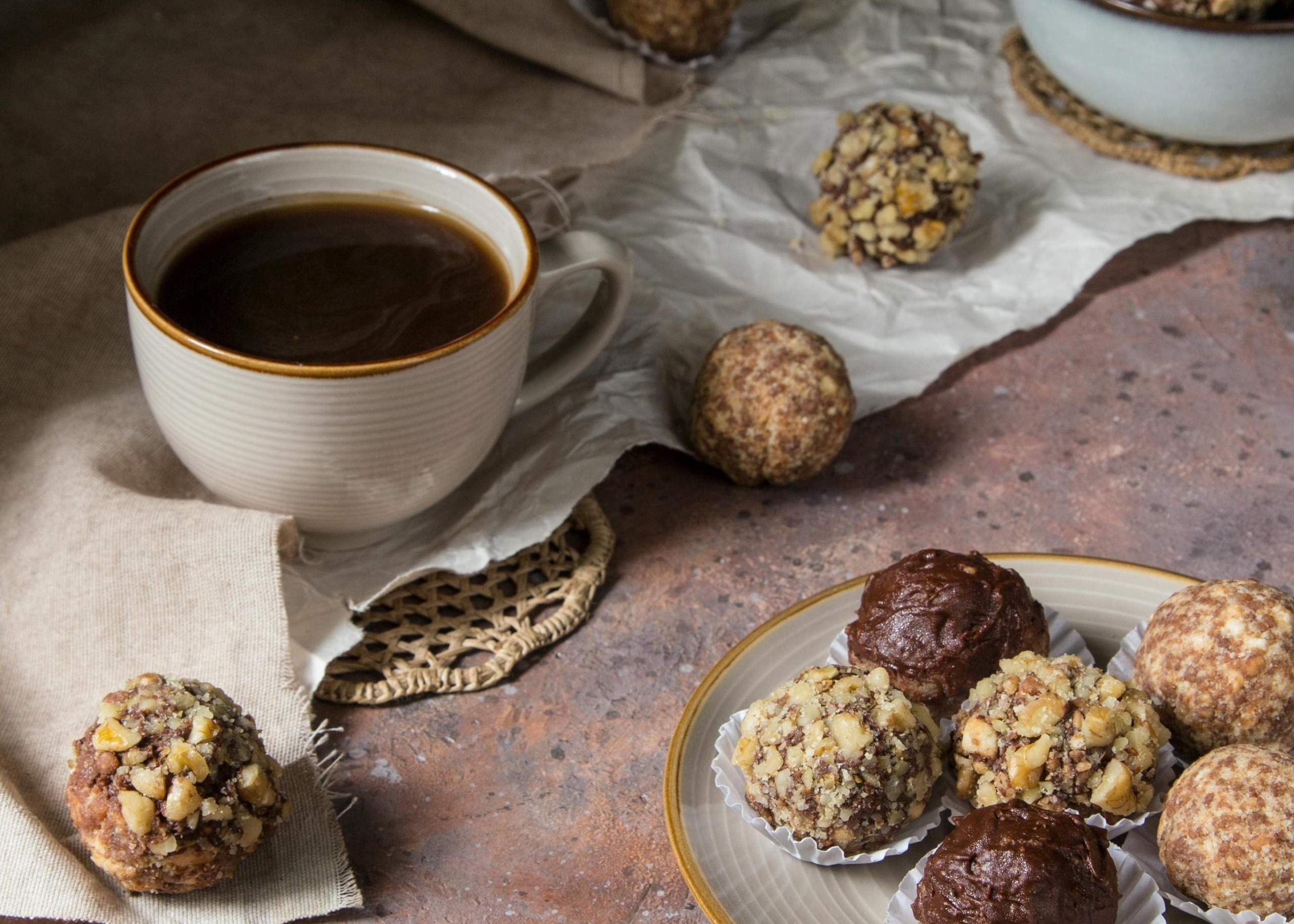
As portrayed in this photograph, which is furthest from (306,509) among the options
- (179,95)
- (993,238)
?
(993,238)

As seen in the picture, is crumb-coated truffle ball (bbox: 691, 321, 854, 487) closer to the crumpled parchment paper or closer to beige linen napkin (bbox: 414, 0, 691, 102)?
the crumpled parchment paper

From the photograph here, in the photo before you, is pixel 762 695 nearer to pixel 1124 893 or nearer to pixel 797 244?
pixel 1124 893

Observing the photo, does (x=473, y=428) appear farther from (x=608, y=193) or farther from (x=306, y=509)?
(x=608, y=193)

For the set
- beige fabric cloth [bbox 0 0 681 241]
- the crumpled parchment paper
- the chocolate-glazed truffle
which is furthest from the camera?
beige fabric cloth [bbox 0 0 681 241]

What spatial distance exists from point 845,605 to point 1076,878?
41 cm

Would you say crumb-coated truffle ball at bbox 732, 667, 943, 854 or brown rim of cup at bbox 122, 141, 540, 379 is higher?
brown rim of cup at bbox 122, 141, 540, 379

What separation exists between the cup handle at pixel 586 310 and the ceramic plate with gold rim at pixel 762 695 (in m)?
0.43

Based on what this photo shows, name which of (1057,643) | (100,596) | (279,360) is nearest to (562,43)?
(279,360)

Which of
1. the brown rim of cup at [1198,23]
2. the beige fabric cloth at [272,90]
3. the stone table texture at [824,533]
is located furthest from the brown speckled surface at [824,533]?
the beige fabric cloth at [272,90]

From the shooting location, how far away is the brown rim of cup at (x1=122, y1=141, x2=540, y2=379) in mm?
1315

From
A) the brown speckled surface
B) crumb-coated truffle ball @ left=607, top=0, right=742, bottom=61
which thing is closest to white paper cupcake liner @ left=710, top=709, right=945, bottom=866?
the brown speckled surface

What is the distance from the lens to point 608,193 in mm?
2098

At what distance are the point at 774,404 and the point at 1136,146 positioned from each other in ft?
3.08

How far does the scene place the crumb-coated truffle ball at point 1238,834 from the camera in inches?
42.4
